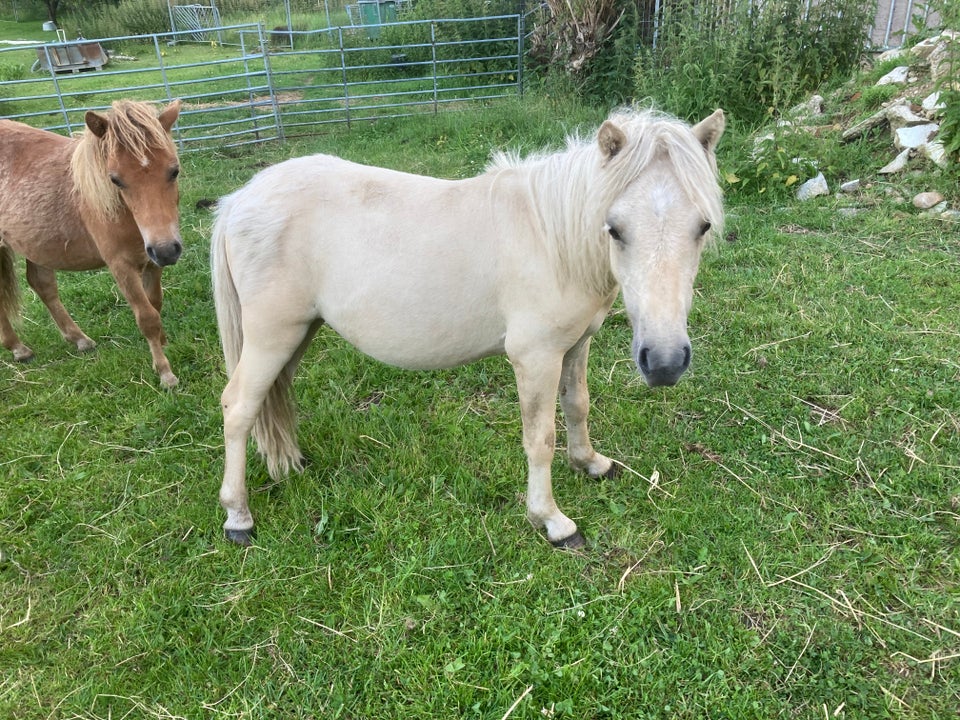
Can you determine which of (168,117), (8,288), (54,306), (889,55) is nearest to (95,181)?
(168,117)

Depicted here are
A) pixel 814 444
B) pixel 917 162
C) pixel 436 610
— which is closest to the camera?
pixel 436 610

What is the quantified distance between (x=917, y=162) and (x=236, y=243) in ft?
20.0

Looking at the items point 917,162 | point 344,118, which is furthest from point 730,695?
point 344,118

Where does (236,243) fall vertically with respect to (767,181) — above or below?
above

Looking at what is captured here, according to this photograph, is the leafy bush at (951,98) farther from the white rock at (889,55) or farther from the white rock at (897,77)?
the white rock at (889,55)

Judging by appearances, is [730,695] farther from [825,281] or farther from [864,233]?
[864,233]

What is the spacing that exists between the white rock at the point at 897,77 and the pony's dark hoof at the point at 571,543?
6624 mm

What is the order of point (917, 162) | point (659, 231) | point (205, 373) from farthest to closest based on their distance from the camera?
point (917, 162), point (205, 373), point (659, 231)

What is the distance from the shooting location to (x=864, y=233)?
4.92 m

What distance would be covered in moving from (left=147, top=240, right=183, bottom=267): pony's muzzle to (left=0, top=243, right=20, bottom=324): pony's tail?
5.86ft

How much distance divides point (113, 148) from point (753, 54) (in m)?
6.49

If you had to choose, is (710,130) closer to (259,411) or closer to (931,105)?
(259,411)

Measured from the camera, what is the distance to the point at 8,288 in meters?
4.18

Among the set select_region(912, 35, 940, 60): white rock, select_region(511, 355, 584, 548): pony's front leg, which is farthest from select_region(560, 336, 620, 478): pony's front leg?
select_region(912, 35, 940, 60): white rock
